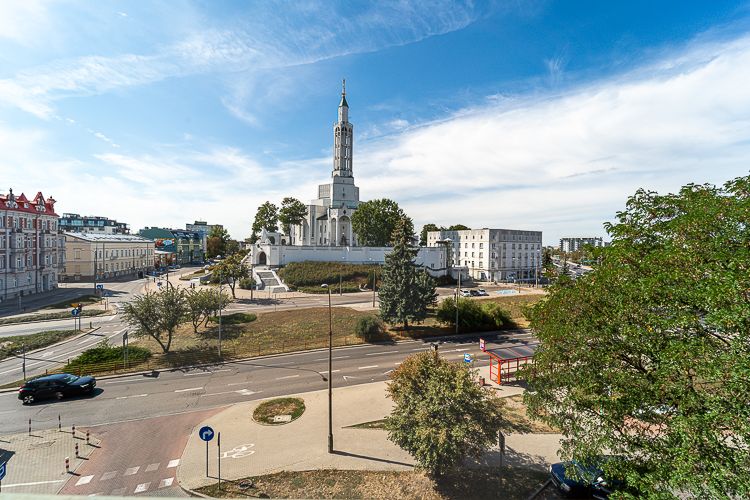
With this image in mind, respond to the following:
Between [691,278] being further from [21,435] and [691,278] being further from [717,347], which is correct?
[21,435]

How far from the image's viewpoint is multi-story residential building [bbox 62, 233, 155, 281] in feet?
236

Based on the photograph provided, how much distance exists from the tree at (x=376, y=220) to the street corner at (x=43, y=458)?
7019 cm

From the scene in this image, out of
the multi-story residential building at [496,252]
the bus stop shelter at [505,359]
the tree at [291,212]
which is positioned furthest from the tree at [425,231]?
Result: the bus stop shelter at [505,359]

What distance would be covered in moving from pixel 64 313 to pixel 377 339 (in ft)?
135

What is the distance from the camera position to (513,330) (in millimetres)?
38531

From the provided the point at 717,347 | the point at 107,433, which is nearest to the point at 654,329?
the point at 717,347

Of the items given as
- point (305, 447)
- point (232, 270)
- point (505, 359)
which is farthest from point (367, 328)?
point (232, 270)

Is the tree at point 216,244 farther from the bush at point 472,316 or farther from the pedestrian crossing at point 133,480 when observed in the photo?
the pedestrian crossing at point 133,480

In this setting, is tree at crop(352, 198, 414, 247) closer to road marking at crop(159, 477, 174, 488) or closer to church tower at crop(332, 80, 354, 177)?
church tower at crop(332, 80, 354, 177)

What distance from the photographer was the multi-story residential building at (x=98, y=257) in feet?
236

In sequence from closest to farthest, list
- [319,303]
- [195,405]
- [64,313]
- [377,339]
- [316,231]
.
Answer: [195,405], [377,339], [64,313], [319,303], [316,231]

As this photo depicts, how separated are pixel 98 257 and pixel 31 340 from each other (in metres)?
50.0

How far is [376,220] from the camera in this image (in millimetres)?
84938

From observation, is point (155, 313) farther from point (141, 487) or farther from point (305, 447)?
point (305, 447)
